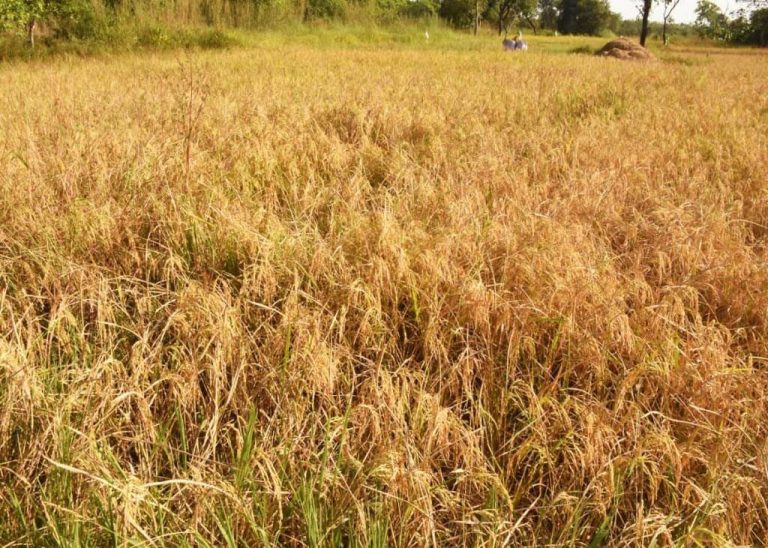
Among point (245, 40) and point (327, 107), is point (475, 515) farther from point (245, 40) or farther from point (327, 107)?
Result: point (245, 40)

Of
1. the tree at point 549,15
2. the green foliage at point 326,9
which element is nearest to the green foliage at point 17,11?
the green foliage at point 326,9

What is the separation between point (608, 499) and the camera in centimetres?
103

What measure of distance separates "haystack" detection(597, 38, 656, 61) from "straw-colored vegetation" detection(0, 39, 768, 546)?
15.2 meters

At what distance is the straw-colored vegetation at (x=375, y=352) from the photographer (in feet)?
3.28

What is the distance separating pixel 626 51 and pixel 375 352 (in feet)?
59.0

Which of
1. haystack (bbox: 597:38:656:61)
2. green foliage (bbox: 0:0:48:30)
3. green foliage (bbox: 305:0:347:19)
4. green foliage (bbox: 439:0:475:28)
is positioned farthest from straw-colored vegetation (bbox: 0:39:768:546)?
green foliage (bbox: 439:0:475:28)

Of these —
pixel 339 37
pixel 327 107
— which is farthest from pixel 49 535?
pixel 339 37

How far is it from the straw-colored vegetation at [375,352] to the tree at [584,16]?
7027 cm

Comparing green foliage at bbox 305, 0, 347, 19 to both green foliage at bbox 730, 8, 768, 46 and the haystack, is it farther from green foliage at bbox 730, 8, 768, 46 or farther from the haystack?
green foliage at bbox 730, 8, 768, 46

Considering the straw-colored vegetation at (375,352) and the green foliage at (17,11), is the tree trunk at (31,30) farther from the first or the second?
the straw-colored vegetation at (375,352)

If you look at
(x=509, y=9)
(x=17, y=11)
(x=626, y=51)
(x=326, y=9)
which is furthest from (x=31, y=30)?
(x=509, y=9)

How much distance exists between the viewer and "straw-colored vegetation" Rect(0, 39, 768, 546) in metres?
1.00

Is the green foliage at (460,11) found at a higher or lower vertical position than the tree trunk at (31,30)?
higher

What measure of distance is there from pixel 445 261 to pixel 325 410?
67 cm
